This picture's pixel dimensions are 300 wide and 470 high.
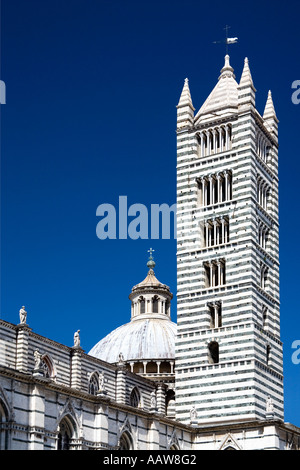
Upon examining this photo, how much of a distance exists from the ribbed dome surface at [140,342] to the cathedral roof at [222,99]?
16.7 meters

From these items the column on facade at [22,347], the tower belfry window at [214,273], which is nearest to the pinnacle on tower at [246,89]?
the tower belfry window at [214,273]

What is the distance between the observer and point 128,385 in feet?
166

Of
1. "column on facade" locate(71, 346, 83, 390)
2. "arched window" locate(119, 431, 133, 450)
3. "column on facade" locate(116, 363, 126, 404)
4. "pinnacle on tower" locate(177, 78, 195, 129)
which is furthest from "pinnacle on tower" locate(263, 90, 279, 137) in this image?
"arched window" locate(119, 431, 133, 450)

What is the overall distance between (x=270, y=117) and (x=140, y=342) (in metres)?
18.1

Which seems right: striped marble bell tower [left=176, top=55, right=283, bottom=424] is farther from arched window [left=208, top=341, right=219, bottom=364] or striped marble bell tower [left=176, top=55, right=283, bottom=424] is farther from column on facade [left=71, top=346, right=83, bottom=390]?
column on facade [left=71, top=346, right=83, bottom=390]

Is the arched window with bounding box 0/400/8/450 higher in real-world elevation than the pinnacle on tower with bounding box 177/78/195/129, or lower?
lower

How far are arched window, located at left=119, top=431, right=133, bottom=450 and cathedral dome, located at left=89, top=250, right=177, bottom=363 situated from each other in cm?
1967

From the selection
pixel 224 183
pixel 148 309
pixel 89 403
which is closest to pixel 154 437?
pixel 89 403

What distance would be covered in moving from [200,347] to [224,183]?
919cm

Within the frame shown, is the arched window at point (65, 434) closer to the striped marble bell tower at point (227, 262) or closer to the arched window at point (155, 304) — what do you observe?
the striped marble bell tower at point (227, 262)

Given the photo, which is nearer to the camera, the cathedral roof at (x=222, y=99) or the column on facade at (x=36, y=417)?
the column on facade at (x=36, y=417)

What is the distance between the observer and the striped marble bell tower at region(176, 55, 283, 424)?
41.9m

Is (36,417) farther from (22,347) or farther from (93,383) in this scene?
(93,383)

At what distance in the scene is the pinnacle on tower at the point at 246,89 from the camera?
4641 cm
